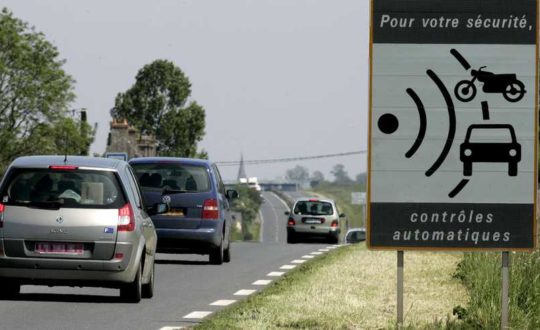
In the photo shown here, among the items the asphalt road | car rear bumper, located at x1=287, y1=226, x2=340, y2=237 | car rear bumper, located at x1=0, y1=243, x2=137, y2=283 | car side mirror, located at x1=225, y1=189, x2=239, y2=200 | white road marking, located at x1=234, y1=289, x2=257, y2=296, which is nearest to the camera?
the asphalt road

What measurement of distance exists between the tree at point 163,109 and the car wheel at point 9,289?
3796 inches

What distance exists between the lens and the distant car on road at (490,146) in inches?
477

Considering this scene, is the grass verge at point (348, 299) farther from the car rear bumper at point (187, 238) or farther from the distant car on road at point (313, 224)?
the distant car on road at point (313, 224)

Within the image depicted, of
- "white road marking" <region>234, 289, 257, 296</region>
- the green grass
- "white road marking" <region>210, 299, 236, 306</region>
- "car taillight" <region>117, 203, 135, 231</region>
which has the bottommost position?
"white road marking" <region>210, 299, 236, 306</region>

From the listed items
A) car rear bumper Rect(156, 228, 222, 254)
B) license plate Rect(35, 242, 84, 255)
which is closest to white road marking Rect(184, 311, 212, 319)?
license plate Rect(35, 242, 84, 255)

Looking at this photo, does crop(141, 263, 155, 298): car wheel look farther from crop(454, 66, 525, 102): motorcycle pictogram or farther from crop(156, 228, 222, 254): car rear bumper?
crop(156, 228, 222, 254): car rear bumper

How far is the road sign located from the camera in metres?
12.1

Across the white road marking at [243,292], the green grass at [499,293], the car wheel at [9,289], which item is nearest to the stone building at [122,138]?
the white road marking at [243,292]

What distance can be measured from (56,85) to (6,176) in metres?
80.1

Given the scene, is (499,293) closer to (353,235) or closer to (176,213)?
(176,213)

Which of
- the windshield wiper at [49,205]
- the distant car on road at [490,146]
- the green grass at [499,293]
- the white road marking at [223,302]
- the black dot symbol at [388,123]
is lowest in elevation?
the white road marking at [223,302]

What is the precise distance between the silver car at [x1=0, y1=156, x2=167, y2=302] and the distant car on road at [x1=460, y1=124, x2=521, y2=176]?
17.4 feet

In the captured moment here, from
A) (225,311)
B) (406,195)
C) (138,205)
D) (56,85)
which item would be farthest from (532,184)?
(56,85)

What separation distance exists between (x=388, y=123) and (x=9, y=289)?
20.9 feet
